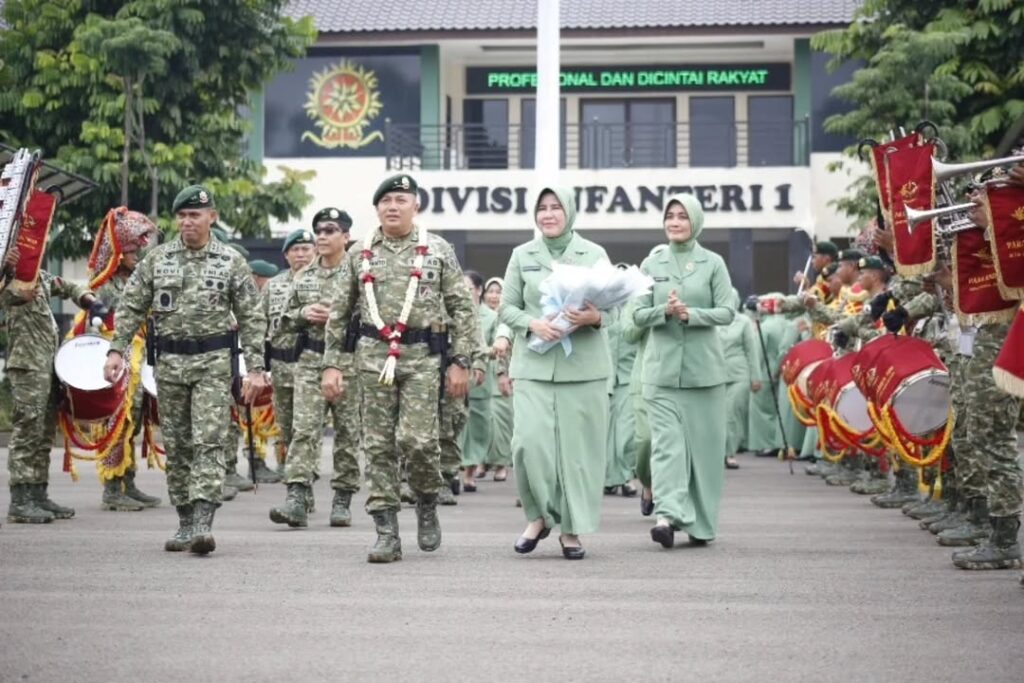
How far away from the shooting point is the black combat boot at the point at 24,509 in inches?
534

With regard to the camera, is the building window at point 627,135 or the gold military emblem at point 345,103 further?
the gold military emblem at point 345,103

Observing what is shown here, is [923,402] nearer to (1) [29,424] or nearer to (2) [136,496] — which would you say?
(1) [29,424]

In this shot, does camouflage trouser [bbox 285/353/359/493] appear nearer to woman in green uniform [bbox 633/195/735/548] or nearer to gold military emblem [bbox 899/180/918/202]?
woman in green uniform [bbox 633/195/735/548]

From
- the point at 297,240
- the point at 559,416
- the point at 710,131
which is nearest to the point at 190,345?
the point at 559,416

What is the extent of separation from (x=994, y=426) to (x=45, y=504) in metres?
6.81

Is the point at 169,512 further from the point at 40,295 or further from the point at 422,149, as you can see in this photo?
the point at 422,149

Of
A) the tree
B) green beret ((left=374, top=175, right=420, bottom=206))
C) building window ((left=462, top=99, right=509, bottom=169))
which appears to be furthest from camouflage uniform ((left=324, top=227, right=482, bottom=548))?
building window ((left=462, top=99, right=509, bottom=169))

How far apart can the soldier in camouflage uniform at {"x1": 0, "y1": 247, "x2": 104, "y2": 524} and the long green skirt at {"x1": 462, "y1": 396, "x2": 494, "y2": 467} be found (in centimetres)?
541

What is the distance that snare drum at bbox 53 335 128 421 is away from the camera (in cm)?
1377

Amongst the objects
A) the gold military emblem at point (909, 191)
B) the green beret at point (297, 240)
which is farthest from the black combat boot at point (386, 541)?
the green beret at point (297, 240)

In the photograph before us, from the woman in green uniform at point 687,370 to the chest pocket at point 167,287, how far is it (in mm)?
2800

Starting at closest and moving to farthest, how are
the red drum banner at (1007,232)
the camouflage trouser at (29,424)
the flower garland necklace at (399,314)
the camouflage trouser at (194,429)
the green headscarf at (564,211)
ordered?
the red drum banner at (1007,232) → the flower garland necklace at (399,314) → the camouflage trouser at (194,429) → the green headscarf at (564,211) → the camouflage trouser at (29,424)

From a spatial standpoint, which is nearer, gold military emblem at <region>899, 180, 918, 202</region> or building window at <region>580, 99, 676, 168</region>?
gold military emblem at <region>899, 180, 918, 202</region>

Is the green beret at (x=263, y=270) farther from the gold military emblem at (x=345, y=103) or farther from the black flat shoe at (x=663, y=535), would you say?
the gold military emblem at (x=345, y=103)
